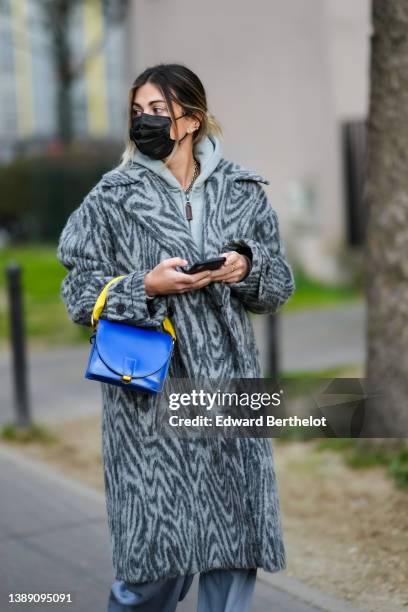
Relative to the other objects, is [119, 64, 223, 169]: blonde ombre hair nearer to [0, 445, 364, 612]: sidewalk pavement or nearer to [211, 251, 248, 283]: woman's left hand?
[211, 251, 248, 283]: woman's left hand

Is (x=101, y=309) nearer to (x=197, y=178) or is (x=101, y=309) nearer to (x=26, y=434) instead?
(x=197, y=178)

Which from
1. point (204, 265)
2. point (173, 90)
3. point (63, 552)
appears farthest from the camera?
point (63, 552)

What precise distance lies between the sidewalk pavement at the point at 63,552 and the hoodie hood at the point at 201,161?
180 cm

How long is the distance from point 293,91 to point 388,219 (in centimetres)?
923

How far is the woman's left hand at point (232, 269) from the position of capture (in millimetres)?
3057

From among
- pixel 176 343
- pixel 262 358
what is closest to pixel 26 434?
pixel 262 358

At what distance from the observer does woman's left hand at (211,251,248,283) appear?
3.06 meters

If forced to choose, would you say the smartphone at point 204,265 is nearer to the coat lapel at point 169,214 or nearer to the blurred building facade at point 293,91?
the coat lapel at point 169,214

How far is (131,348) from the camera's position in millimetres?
3072

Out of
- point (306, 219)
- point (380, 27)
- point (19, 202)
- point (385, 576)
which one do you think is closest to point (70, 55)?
point (19, 202)

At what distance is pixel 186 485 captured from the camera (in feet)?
10.3

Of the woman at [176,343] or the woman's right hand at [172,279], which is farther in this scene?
the woman at [176,343]

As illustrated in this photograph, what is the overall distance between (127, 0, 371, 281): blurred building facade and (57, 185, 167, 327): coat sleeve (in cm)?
1139

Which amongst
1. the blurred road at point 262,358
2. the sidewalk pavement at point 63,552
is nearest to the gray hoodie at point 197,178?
the sidewalk pavement at point 63,552
